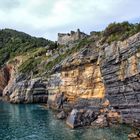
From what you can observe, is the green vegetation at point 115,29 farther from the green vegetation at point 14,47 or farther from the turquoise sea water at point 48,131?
the green vegetation at point 14,47

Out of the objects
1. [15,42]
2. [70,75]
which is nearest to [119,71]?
[70,75]

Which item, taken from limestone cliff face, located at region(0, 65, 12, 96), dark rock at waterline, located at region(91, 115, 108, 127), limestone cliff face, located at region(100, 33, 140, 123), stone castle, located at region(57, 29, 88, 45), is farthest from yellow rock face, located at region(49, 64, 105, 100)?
limestone cliff face, located at region(0, 65, 12, 96)

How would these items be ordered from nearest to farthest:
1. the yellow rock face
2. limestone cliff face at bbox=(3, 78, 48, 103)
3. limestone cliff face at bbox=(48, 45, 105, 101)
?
the yellow rock face
limestone cliff face at bbox=(48, 45, 105, 101)
limestone cliff face at bbox=(3, 78, 48, 103)

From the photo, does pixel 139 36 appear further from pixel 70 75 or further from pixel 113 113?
pixel 70 75

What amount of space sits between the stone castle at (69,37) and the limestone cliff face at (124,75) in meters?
Result: 50.2

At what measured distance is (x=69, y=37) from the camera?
12269cm

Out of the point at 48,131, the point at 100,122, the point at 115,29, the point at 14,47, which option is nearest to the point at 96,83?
the point at 115,29

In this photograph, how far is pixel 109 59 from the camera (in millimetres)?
61594

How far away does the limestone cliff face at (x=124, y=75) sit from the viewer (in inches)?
2162

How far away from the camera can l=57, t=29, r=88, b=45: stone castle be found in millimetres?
114688

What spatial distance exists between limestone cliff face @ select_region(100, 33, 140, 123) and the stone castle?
50186 mm

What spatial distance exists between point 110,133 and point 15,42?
113 metres

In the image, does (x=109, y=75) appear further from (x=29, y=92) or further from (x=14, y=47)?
(x=14, y=47)

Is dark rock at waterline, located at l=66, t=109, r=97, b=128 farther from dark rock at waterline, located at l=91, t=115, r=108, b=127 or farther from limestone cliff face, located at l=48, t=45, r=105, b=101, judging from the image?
limestone cliff face, located at l=48, t=45, r=105, b=101
